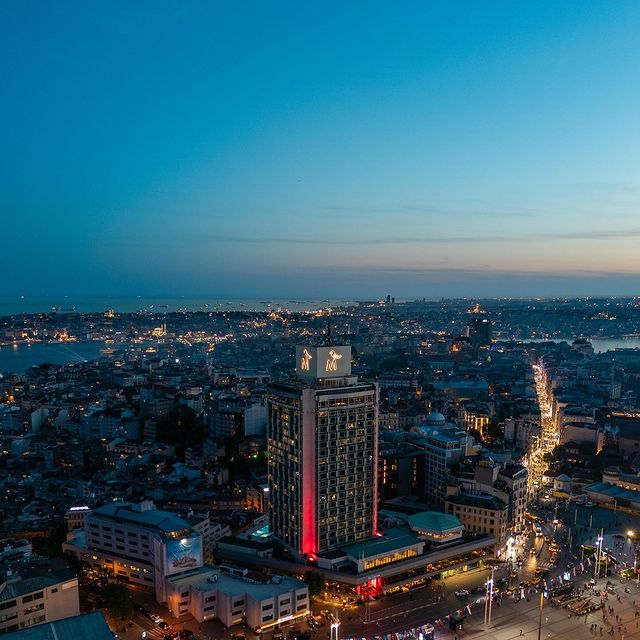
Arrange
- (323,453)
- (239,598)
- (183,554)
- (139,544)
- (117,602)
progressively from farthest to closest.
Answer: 1. (139,544)
2. (323,453)
3. (183,554)
4. (239,598)
5. (117,602)

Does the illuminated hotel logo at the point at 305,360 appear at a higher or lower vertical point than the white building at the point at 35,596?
higher

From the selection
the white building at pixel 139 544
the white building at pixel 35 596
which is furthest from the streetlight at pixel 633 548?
the white building at pixel 35 596

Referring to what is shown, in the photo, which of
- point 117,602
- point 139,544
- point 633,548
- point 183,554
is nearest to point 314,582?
point 183,554

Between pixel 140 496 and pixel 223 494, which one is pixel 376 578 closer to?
pixel 223 494

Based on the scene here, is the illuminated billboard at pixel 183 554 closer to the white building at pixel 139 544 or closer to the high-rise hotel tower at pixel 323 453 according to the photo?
the white building at pixel 139 544

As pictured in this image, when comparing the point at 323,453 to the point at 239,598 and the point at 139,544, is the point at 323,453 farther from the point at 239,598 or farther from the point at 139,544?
the point at 139,544

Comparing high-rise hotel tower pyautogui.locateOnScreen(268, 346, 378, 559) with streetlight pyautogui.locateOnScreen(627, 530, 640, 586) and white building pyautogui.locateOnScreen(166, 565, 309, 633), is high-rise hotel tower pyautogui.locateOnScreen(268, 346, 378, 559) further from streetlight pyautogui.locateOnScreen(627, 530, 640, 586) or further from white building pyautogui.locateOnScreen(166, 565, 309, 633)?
streetlight pyautogui.locateOnScreen(627, 530, 640, 586)
